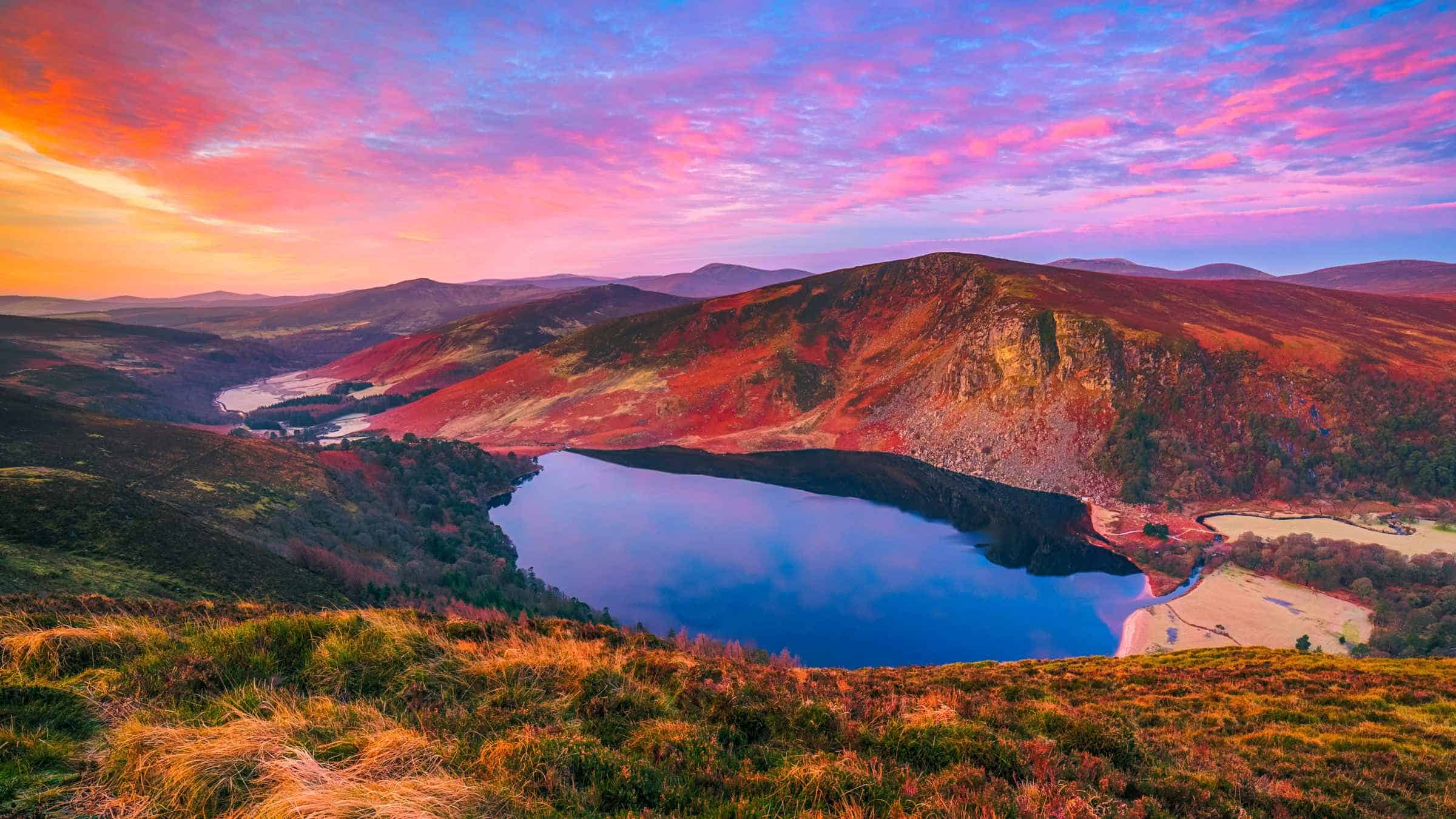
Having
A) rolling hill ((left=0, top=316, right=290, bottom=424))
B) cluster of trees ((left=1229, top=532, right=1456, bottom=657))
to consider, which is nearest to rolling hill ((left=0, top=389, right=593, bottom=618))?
cluster of trees ((left=1229, top=532, right=1456, bottom=657))

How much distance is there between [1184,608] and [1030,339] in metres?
44.8

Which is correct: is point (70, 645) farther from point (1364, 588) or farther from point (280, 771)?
point (1364, 588)

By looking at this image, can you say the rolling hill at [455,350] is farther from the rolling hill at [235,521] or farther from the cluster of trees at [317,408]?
the rolling hill at [235,521]

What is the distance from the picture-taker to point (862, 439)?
80.9m

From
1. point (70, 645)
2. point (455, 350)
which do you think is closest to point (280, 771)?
point (70, 645)

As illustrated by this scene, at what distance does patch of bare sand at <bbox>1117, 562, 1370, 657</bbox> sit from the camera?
33.2m

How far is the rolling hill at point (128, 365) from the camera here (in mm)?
82625

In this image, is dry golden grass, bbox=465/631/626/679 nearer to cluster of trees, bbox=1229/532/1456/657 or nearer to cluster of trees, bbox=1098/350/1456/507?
cluster of trees, bbox=1229/532/1456/657

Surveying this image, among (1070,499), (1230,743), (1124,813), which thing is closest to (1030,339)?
(1070,499)

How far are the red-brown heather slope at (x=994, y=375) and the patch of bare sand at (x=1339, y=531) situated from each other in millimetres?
4687

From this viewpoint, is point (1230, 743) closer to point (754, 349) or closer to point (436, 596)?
point (436, 596)

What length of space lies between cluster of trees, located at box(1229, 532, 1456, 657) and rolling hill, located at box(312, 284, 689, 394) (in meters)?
139

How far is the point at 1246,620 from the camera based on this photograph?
116 feet

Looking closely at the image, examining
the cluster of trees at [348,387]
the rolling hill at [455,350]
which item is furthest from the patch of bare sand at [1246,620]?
the cluster of trees at [348,387]
